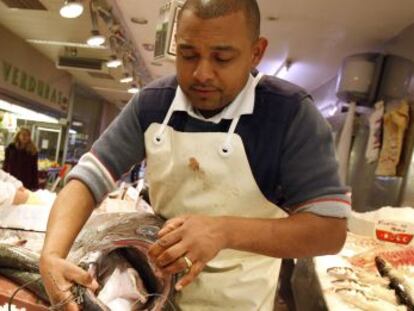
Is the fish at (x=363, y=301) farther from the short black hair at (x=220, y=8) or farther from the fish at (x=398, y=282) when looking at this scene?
the short black hair at (x=220, y=8)

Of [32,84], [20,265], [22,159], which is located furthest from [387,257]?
[32,84]

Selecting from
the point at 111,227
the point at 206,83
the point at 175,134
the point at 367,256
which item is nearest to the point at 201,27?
the point at 206,83

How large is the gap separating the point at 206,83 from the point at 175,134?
0.21m

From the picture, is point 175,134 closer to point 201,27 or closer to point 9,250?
point 201,27

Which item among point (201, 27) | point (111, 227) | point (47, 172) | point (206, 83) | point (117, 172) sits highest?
point (201, 27)

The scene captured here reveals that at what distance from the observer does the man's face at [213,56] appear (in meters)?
1.02

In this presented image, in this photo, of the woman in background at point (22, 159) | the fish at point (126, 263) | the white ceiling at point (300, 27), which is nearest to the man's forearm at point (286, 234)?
the fish at point (126, 263)

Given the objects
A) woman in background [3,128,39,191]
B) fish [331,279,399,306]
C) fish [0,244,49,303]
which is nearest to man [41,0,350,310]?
fish [0,244,49,303]

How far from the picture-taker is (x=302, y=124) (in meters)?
1.10

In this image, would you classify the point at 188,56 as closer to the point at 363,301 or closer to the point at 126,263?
the point at 126,263

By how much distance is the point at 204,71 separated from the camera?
3.41ft

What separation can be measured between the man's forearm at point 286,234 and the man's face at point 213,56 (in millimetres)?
359

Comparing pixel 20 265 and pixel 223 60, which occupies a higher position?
pixel 223 60

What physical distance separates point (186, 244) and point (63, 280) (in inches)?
11.6
